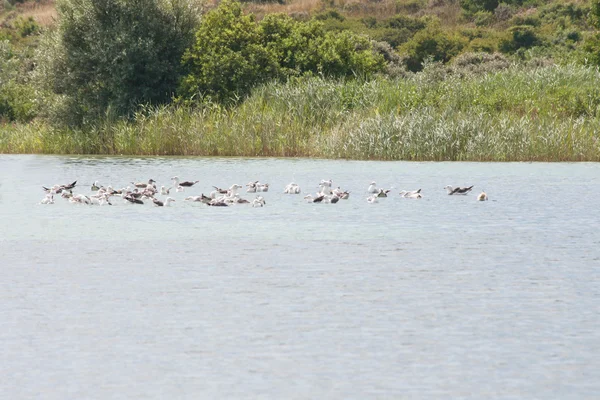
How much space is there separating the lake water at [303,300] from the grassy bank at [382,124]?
11.0 meters

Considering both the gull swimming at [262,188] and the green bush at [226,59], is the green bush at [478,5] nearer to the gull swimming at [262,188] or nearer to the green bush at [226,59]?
the green bush at [226,59]

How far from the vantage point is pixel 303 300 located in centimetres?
1091

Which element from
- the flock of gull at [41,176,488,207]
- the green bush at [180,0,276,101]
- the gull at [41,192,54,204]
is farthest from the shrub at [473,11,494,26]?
the gull at [41,192,54,204]

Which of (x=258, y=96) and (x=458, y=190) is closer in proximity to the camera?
(x=458, y=190)

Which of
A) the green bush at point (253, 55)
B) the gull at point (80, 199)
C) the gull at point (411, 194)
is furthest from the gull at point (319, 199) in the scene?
the green bush at point (253, 55)

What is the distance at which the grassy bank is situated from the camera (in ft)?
106

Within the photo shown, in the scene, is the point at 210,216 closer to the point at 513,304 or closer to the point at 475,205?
the point at 475,205

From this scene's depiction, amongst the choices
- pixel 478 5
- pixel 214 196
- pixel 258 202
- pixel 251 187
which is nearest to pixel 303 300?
pixel 258 202

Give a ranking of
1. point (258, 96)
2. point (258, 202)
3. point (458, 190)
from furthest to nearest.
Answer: point (258, 96)
point (458, 190)
point (258, 202)

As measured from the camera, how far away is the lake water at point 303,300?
311 inches

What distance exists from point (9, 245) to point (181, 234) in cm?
267

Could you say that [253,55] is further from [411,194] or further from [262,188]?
[411,194]

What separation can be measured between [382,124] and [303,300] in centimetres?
2239

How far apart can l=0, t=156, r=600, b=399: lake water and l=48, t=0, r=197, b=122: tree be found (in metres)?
19.9
